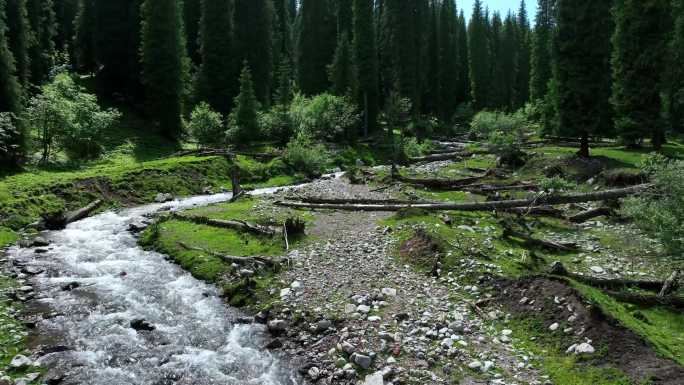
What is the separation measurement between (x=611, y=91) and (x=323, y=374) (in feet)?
126

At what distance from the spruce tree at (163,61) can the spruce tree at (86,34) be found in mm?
16993

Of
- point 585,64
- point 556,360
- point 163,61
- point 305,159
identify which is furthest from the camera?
point 163,61

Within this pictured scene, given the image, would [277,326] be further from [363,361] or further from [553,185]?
[553,185]

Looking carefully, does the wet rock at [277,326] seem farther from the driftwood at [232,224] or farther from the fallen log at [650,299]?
the fallen log at [650,299]

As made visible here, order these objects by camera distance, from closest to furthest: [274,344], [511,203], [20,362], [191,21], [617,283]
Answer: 1. [20,362]
2. [274,344]
3. [617,283]
4. [511,203]
5. [191,21]

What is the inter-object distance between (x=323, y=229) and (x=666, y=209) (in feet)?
45.5

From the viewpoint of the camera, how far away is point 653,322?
12203 mm

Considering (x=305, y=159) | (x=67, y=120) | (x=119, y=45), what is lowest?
(x=305, y=159)

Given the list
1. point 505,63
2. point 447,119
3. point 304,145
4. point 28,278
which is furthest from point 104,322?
point 505,63

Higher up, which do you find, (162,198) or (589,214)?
(162,198)

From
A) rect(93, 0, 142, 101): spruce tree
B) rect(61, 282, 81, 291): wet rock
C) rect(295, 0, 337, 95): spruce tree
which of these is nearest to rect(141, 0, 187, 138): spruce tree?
rect(93, 0, 142, 101): spruce tree

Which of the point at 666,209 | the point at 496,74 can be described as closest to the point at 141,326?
the point at 666,209

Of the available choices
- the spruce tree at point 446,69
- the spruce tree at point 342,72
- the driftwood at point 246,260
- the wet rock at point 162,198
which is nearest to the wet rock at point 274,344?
the driftwood at point 246,260

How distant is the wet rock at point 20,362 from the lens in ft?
38.9
